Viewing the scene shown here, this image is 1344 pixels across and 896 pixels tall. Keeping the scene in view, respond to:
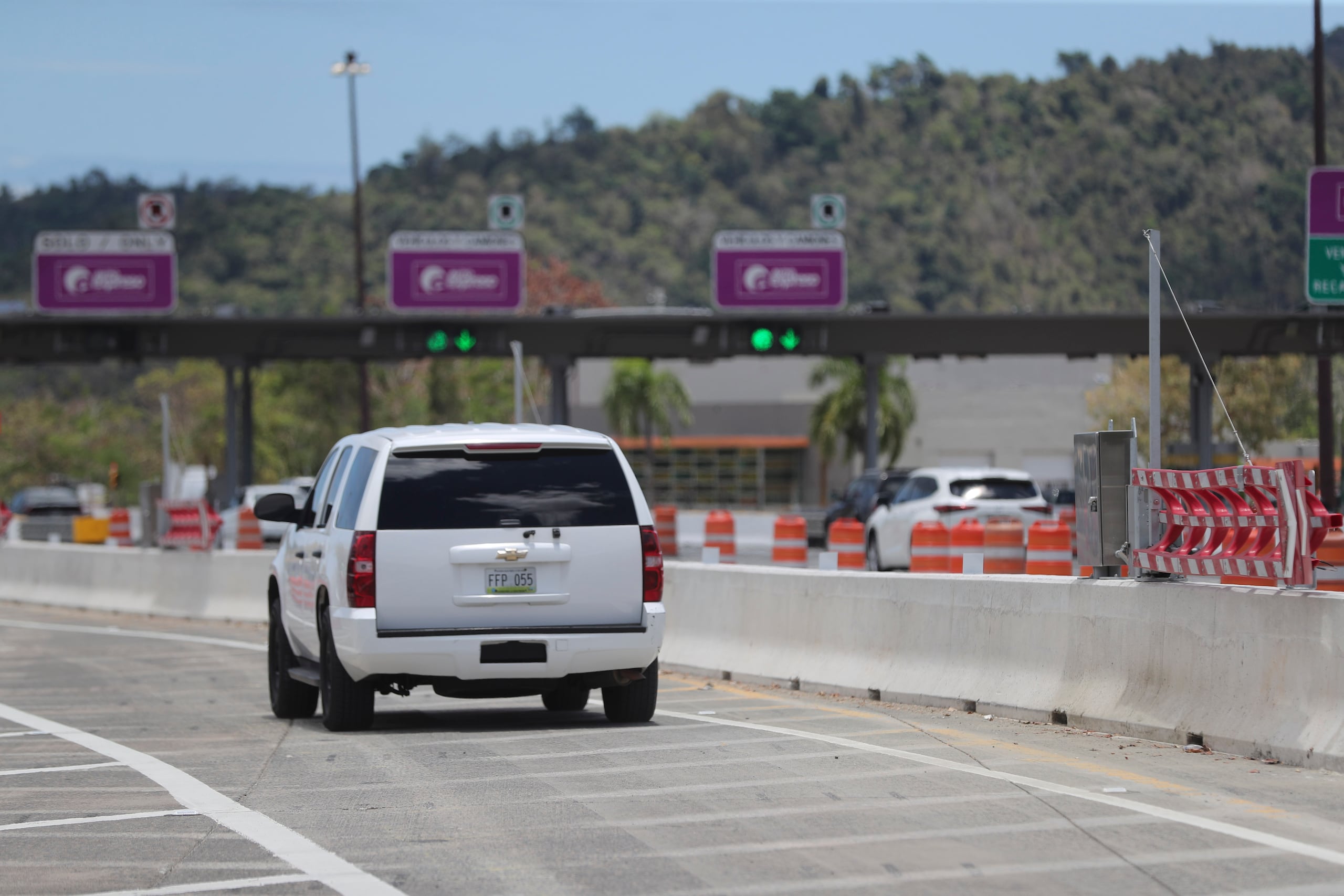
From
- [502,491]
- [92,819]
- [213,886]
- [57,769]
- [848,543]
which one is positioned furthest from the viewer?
[848,543]

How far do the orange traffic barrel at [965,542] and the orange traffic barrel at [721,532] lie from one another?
435 centimetres

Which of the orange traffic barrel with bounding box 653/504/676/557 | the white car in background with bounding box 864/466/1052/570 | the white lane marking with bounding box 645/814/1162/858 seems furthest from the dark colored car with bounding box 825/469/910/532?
the white lane marking with bounding box 645/814/1162/858

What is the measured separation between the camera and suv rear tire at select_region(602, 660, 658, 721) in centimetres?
1291

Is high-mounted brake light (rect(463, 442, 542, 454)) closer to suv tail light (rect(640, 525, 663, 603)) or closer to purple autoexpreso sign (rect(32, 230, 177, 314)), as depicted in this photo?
suv tail light (rect(640, 525, 663, 603))

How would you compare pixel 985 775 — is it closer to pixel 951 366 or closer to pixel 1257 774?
pixel 1257 774

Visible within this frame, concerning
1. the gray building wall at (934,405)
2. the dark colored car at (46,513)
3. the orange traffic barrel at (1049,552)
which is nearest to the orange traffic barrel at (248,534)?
the dark colored car at (46,513)

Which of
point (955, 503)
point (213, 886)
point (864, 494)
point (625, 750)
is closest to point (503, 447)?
point (625, 750)

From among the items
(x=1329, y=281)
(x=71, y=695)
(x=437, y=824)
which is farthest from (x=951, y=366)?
(x=437, y=824)

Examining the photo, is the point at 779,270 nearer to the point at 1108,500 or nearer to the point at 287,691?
the point at 287,691

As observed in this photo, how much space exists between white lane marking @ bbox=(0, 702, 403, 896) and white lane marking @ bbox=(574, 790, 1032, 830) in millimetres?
1294

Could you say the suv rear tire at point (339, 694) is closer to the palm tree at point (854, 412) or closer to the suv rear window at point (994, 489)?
the suv rear window at point (994, 489)

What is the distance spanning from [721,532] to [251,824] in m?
14.8

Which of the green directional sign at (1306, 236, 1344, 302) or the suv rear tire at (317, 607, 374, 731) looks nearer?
the suv rear tire at (317, 607, 374, 731)

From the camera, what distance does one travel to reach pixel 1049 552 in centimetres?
1883
